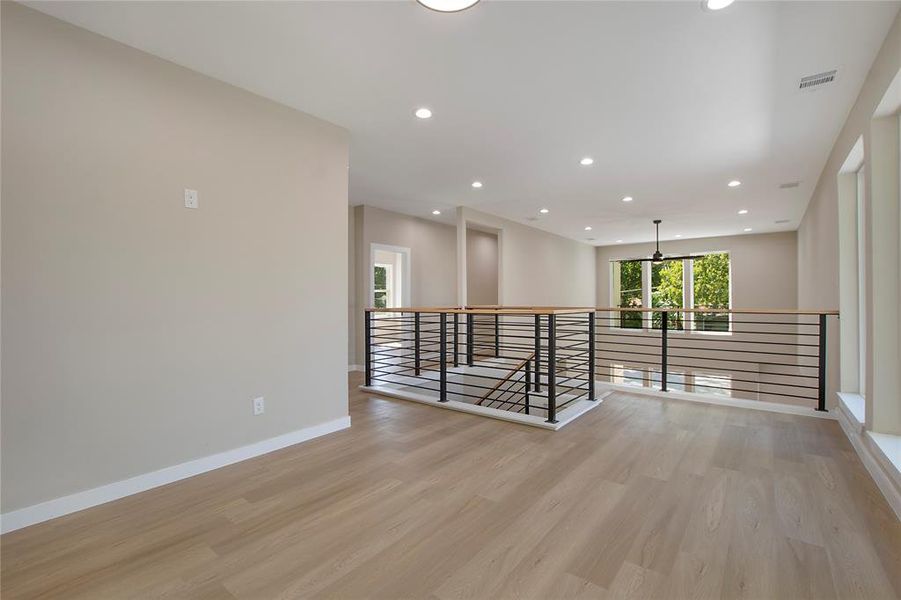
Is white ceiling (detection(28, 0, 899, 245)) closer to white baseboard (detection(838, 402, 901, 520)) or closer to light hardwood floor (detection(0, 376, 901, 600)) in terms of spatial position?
white baseboard (detection(838, 402, 901, 520))

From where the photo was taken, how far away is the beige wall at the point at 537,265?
7145mm

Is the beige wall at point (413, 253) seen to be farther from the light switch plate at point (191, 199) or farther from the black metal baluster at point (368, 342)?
the light switch plate at point (191, 199)

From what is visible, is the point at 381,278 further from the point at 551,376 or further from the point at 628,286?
the point at 628,286

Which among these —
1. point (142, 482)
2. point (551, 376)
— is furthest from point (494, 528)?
point (142, 482)

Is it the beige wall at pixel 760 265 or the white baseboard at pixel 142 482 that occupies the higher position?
the beige wall at pixel 760 265

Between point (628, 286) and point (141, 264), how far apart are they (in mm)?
10900

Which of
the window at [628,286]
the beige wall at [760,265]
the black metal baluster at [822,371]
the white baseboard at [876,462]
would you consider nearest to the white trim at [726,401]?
the black metal baluster at [822,371]

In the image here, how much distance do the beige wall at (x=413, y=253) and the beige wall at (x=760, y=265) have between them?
19.7ft

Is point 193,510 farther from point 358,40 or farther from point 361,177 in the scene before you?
point 361,177

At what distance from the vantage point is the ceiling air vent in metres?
2.61

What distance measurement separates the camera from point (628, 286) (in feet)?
36.4

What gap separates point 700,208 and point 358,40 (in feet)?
19.9

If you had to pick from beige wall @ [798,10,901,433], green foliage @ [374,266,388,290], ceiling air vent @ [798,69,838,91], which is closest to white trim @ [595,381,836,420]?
beige wall @ [798,10,901,433]

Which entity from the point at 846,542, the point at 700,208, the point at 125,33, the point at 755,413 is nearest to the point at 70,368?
the point at 125,33
